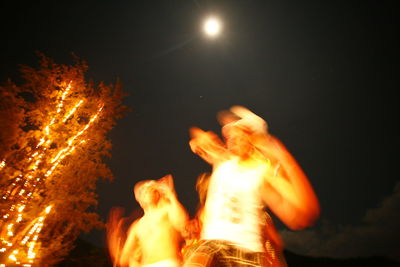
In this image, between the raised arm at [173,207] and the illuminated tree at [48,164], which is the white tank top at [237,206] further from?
the illuminated tree at [48,164]

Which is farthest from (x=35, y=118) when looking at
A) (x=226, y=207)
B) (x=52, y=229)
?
(x=226, y=207)

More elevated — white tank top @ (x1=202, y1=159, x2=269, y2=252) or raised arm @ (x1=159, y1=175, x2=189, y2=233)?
raised arm @ (x1=159, y1=175, x2=189, y2=233)

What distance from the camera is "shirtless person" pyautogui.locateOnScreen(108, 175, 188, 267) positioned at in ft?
15.9

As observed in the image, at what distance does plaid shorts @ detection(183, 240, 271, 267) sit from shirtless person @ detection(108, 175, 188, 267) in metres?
2.60

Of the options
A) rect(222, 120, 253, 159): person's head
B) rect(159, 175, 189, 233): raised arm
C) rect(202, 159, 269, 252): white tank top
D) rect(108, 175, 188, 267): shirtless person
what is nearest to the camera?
rect(202, 159, 269, 252): white tank top

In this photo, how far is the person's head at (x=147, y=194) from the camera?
5605mm

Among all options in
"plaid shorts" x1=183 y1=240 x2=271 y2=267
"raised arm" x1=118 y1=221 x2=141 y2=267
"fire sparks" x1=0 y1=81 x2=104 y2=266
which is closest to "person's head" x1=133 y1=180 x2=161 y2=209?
"raised arm" x1=118 y1=221 x2=141 y2=267

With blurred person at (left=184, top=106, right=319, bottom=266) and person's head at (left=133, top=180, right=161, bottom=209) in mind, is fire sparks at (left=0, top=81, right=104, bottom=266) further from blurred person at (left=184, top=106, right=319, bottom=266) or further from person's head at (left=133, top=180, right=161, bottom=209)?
blurred person at (left=184, top=106, right=319, bottom=266)

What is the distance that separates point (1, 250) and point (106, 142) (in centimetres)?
426

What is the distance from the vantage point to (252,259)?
2.31m

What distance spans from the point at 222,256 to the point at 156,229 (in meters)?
3.13

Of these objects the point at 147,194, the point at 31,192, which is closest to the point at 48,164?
the point at 31,192

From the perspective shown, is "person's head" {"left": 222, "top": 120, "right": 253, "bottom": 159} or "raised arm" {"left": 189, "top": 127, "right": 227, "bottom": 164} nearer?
"person's head" {"left": 222, "top": 120, "right": 253, "bottom": 159}

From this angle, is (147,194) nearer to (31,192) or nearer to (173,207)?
(173,207)
